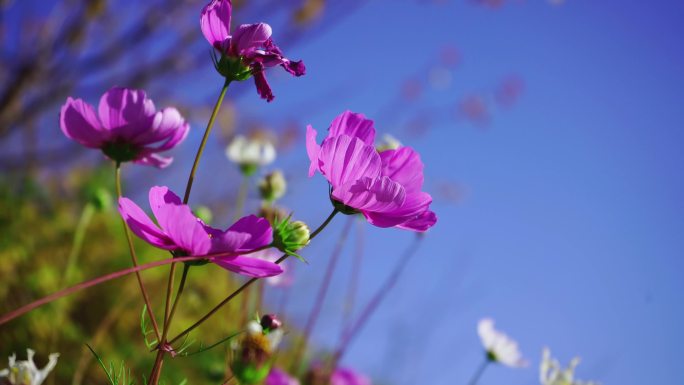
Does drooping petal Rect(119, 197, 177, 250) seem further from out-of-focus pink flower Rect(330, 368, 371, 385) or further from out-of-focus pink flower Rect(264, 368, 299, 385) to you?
out-of-focus pink flower Rect(330, 368, 371, 385)

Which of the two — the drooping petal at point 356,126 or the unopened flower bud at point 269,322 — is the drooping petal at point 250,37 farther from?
the unopened flower bud at point 269,322

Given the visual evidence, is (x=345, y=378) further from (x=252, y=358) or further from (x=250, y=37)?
(x=250, y=37)

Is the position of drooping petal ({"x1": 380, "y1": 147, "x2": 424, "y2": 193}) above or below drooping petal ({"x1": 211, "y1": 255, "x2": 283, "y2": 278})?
above

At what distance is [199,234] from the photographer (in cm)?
32

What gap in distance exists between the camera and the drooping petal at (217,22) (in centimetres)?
A: 37

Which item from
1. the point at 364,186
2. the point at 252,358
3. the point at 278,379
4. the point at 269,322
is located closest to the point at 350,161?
the point at 364,186

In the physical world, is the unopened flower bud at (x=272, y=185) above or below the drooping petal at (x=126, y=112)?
above

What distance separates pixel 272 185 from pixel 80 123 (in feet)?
1.26

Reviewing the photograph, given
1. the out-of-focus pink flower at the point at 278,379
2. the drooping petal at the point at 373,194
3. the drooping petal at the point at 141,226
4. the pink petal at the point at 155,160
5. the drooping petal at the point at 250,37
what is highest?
the drooping petal at the point at 250,37

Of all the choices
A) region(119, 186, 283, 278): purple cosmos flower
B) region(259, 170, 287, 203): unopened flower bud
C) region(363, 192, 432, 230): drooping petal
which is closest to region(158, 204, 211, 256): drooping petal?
region(119, 186, 283, 278): purple cosmos flower

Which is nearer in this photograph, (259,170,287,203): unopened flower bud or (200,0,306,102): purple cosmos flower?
(200,0,306,102): purple cosmos flower

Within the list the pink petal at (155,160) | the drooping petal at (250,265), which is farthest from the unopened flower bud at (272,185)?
the drooping petal at (250,265)

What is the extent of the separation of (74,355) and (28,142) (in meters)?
0.65

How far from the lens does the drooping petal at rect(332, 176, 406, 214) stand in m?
0.36
